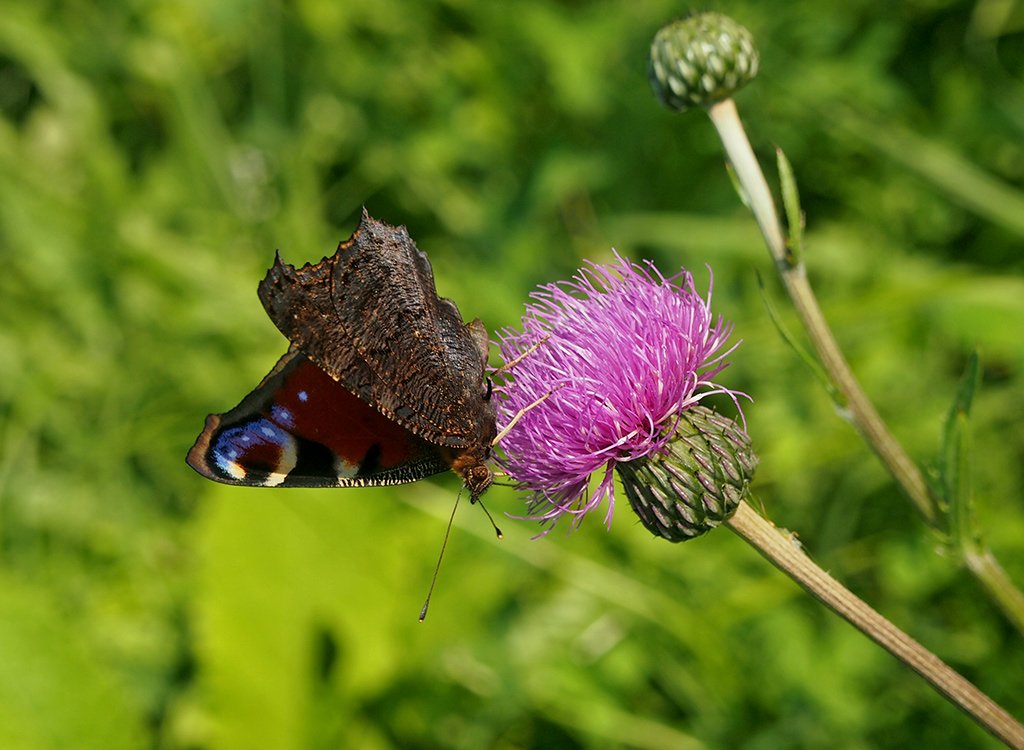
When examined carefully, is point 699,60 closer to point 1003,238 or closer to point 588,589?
point 588,589

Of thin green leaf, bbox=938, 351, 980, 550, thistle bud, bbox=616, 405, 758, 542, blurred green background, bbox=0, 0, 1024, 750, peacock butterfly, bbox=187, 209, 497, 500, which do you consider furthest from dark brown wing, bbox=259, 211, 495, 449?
blurred green background, bbox=0, 0, 1024, 750

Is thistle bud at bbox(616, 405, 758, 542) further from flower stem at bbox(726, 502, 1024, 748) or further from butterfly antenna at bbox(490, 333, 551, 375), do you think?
butterfly antenna at bbox(490, 333, 551, 375)

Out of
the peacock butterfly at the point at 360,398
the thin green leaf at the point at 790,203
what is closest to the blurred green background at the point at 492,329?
the peacock butterfly at the point at 360,398

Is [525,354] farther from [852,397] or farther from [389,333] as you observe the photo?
[852,397]

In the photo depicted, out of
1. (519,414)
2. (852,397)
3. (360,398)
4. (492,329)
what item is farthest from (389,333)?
(492,329)

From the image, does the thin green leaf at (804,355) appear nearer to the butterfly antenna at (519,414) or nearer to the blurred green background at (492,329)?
the butterfly antenna at (519,414)
